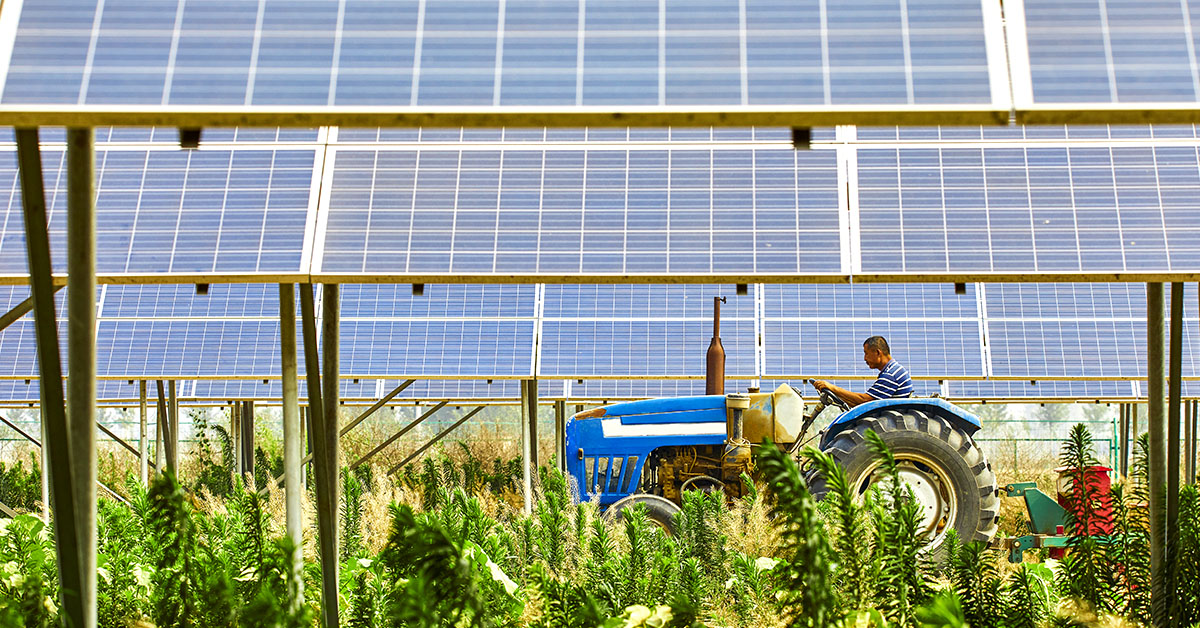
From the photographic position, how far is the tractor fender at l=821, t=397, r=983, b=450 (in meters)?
9.51

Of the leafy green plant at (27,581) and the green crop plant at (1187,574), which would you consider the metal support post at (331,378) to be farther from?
the green crop plant at (1187,574)

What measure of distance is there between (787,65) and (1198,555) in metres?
3.30

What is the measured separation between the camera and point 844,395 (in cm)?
960

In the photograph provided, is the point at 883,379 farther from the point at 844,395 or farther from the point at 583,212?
the point at 583,212

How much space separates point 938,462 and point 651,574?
388 cm

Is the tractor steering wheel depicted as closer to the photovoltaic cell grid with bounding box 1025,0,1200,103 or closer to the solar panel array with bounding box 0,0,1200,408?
the solar panel array with bounding box 0,0,1200,408

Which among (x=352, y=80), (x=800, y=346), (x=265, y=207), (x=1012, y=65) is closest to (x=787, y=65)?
(x=1012, y=65)

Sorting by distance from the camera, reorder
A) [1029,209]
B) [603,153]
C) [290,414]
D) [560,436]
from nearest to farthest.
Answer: [290,414] → [1029,209] → [603,153] → [560,436]

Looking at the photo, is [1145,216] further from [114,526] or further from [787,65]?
[114,526]

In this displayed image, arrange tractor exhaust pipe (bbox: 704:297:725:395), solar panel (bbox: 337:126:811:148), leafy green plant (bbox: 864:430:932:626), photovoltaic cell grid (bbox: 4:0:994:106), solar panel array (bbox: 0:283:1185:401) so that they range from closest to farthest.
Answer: photovoltaic cell grid (bbox: 4:0:994:106), leafy green plant (bbox: 864:430:932:626), solar panel (bbox: 337:126:811:148), tractor exhaust pipe (bbox: 704:297:725:395), solar panel array (bbox: 0:283:1185:401)

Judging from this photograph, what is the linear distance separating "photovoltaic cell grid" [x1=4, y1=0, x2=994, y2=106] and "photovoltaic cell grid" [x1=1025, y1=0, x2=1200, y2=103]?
0.19 m

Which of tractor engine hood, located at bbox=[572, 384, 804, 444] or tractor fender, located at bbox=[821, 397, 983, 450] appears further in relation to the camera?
tractor engine hood, located at bbox=[572, 384, 804, 444]

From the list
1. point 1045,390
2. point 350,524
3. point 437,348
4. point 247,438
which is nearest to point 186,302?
point 437,348

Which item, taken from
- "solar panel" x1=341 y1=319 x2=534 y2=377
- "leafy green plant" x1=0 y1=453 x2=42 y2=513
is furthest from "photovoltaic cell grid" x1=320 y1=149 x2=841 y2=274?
"leafy green plant" x1=0 y1=453 x2=42 y2=513
